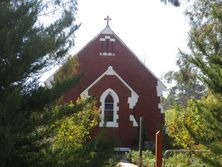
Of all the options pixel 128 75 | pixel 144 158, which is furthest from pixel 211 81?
pixel 128 75

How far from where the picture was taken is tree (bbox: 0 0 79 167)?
23.6ft

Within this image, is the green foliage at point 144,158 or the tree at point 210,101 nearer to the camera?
the tree at point 210,101

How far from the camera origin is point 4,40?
7.69m

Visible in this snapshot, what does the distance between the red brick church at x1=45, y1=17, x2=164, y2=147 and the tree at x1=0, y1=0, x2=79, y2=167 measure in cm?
2325

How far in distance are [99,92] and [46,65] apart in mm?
23846

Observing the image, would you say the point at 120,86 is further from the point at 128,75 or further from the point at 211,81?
the point at 211,81

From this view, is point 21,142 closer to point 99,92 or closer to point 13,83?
point 13,83

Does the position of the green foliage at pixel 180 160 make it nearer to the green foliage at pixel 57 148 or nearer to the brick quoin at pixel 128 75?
the green foliage at pixel 57 148

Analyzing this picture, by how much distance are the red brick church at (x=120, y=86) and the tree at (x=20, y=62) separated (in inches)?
916

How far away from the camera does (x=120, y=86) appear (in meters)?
32.7

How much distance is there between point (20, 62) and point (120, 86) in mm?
24956

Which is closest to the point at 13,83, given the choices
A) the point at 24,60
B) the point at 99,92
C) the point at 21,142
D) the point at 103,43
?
the point at 24,60

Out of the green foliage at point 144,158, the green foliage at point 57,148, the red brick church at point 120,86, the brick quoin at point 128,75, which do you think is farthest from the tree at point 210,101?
the brick quoin at point 128,75

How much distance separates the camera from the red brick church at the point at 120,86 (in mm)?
32469
